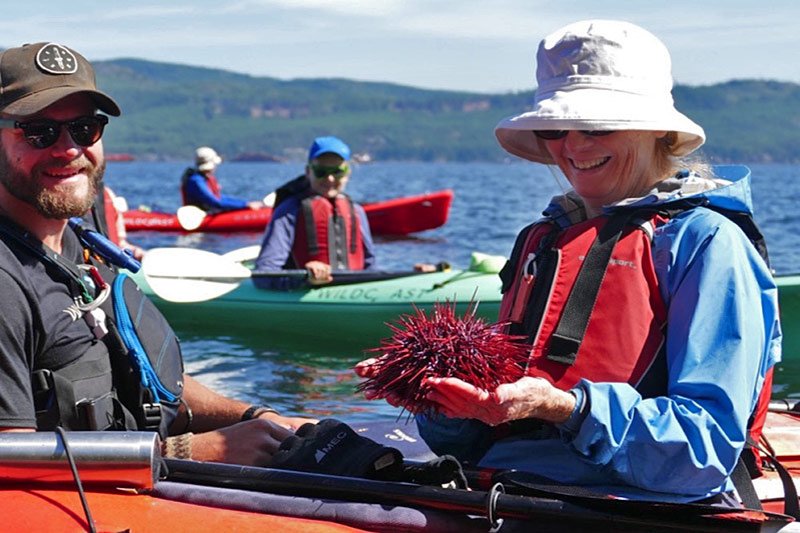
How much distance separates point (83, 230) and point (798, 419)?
6.83 feet

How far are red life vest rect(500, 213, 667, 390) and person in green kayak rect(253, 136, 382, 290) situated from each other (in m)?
5.76

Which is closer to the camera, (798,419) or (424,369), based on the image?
(424,369)

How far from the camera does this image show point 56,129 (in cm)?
299

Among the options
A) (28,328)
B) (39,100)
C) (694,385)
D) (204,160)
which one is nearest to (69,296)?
(28,328)

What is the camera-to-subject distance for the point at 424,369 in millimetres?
2264

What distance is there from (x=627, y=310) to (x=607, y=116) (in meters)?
0.38

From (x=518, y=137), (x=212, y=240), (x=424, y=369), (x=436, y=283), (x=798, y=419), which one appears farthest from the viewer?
(x=212, y=240)

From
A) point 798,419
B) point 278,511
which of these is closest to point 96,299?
point 278,511

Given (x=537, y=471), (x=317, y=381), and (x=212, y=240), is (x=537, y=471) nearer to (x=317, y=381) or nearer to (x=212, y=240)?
(x=317, y=381)

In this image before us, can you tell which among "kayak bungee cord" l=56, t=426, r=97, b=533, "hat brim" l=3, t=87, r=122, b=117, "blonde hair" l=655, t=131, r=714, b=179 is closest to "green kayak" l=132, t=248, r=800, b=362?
"hat brim" l=3, t=87, r=122, b=117

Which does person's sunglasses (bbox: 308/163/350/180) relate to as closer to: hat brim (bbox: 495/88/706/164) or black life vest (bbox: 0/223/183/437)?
black life vest (bbox: 0/223/183/437)

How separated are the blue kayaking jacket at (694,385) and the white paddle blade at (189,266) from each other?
260 inches

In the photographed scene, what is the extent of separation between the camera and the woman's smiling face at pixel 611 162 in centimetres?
249

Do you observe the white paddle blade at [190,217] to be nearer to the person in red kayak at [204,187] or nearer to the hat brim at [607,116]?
the person in red kayak at [204,187]
